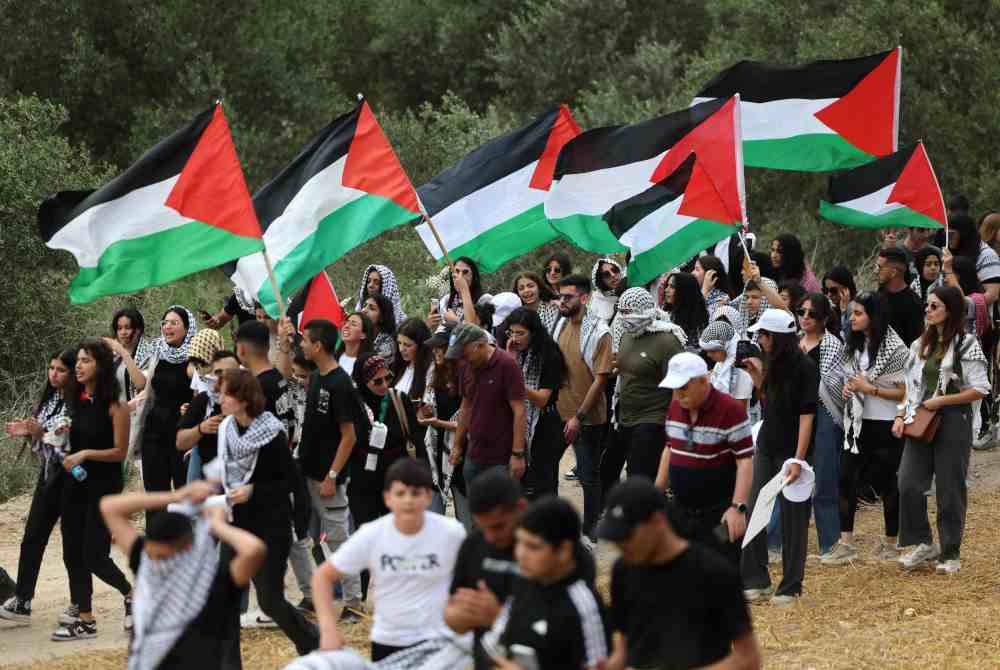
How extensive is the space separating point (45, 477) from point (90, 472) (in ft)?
1.62

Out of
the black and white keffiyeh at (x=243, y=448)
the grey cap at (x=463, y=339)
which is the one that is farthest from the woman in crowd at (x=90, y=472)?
the grey cap at (x=463, y=339)

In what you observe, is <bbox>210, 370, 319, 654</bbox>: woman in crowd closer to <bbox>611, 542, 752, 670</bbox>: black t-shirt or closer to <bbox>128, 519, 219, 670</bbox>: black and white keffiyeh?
<bbox>128, 519, 219, 670</bbox>: black and white keffiyeh

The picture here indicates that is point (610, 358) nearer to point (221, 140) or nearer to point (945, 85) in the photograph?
point (221, 140)

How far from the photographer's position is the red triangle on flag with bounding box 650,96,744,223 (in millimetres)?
11047

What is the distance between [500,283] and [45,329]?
6.23 metres

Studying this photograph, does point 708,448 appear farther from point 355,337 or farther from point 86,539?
point 86,539

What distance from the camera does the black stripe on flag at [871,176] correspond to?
12.4 meters

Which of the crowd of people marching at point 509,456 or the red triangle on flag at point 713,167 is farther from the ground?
the red triangle on flag at point 713,167

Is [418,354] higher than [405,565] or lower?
higher

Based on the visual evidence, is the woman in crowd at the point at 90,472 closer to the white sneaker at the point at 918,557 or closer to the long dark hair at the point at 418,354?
the long dark hair at the point at 418,354

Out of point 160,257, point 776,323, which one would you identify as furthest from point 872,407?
point 160,257

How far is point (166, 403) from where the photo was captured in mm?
10227

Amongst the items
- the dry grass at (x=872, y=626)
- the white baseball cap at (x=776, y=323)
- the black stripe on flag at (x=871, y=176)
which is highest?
the black stripe on flag at (x=871, y=176)

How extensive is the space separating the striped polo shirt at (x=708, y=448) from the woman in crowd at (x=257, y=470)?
2038 millimetres
